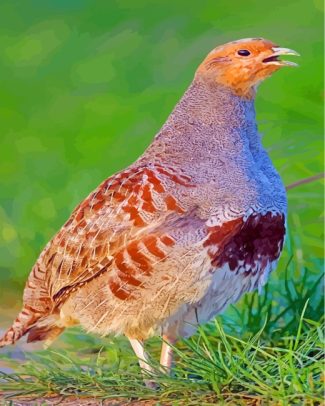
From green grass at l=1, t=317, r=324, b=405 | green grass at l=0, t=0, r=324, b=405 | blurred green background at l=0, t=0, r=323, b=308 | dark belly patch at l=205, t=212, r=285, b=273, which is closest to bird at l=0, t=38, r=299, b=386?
dark belly patch at l=205, t=212, r=285, b=273

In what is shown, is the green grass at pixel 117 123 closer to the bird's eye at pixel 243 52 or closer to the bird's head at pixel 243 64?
the bird's head at pixel 243 64

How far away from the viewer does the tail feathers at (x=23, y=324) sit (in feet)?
16.0

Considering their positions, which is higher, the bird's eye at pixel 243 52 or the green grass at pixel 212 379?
the bird's eye at pixel 243 52

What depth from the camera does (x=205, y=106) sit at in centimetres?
469

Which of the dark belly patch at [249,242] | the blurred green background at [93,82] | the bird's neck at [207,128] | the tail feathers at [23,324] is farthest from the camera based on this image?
the blurred green background at [93,82]

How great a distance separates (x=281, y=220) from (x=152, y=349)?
1.28 m

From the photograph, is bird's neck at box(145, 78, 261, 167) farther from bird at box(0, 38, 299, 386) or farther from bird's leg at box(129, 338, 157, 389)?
bird's leg at box(129, 338, 157, 389)

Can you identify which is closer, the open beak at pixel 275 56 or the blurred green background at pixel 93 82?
the open beak at pixel 275 56

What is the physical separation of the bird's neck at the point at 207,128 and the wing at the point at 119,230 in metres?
0.13

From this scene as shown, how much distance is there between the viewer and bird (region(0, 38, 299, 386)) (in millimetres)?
4328

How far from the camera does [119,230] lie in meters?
4.47

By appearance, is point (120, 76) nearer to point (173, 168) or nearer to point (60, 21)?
point (60, 21)

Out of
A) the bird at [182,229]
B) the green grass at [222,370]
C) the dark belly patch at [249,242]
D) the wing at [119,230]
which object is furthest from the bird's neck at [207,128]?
the green grass at [222,370]

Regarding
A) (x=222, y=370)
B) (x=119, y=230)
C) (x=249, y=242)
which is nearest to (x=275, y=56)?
(x=249, y=242)
